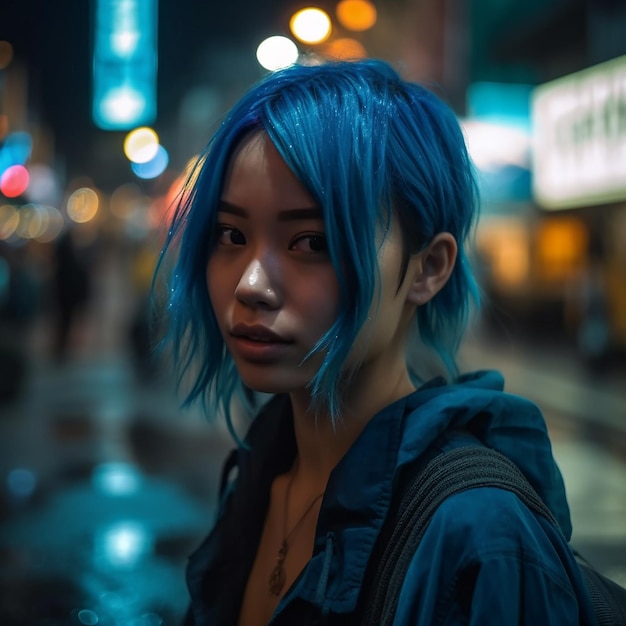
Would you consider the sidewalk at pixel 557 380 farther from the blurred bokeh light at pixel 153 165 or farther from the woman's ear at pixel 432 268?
the blurred bokeh light at pixel 153 165

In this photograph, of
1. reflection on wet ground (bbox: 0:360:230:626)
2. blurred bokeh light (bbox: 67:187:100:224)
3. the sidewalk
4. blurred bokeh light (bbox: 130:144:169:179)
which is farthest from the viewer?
blurred bokeh light (bbox: 67:187:100:224)

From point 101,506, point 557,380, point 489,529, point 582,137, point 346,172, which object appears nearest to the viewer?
point 489,529

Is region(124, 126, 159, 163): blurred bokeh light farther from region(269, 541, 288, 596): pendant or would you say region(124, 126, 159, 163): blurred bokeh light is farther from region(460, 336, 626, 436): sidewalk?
region(269, 541, 288, 596): pendant

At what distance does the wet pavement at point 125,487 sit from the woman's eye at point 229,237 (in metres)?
2.52

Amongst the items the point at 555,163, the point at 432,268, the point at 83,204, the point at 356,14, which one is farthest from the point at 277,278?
the point at 83,204

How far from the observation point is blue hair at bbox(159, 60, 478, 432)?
3.96 feet

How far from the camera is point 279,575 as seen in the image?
4.79ft

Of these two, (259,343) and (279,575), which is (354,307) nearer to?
(259,343)

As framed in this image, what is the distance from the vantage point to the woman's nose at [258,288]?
1.24 m

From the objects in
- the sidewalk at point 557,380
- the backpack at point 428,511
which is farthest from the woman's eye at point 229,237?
the sidewalk at point 557,380

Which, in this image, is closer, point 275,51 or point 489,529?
point 489,529

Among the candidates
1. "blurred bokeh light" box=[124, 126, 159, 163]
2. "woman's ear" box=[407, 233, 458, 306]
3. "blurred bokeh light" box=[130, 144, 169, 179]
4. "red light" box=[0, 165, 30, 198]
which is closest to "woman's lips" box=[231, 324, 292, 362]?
"woman's ear" box=[407, 233, 458, 306]

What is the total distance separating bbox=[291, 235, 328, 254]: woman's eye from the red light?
1879 centimetres

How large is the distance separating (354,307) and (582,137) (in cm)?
1073
